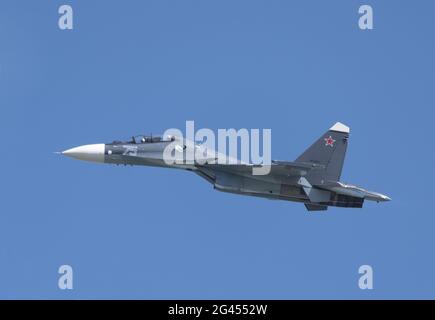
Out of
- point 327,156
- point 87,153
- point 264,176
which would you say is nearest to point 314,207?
point 327,156

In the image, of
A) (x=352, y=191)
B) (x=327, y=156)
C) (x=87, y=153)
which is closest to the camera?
(x=87, y=153)

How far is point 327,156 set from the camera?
40531 mm

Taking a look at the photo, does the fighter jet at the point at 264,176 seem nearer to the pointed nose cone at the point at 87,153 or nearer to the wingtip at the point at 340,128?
the pointed nose cone at the point at 87,153

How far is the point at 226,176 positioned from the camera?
4025 cm

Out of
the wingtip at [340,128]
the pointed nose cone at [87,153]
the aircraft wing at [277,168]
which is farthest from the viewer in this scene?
the wingtip at [340,128]

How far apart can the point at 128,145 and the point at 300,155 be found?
5826 mm

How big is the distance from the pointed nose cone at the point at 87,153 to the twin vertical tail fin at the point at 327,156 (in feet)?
21.9

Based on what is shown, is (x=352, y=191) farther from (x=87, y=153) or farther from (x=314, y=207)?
(x=87, y=153)

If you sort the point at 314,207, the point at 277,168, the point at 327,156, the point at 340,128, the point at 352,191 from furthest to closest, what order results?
the point at 340,128 → the point at 314,207 → the point at 327,156 → the point at 352,191 → the point at 277,168

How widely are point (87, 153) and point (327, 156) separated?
8.09m

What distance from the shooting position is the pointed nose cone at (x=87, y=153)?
39656 millimetres

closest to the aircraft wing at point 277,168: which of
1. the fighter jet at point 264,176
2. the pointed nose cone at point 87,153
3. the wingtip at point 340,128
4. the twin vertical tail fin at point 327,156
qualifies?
the fighter jet at point 264,176

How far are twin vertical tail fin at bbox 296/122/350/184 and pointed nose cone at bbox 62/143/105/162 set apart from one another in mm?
6676
